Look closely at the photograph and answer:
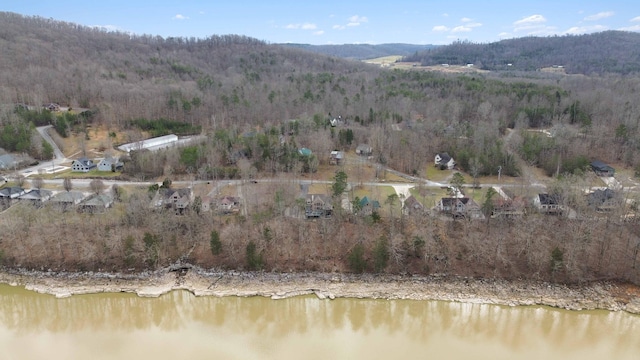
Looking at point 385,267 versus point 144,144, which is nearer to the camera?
point 385,267

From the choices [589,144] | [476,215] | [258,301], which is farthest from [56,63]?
[589,144]

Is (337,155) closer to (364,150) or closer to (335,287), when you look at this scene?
(364,150)

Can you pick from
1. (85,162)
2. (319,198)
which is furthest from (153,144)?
(319,198)

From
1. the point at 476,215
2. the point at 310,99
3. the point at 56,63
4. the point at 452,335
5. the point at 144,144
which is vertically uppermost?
the point at 56,63

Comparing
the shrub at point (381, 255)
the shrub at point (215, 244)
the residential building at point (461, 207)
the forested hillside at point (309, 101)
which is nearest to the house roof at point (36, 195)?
the forested hillside at point (309, 101)

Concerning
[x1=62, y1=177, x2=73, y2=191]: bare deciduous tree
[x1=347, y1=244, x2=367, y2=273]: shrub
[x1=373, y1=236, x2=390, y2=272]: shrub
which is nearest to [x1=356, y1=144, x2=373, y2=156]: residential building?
Answer: [x1=373, y1=236, x2=390, y2=272]: shrub

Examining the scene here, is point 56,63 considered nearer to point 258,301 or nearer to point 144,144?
point 144,144
